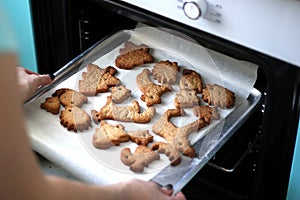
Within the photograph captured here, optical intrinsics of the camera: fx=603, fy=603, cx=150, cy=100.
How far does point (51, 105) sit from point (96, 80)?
12 centimetres

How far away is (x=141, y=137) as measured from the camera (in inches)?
44.8

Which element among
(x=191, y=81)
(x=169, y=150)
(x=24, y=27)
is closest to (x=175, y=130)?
(x=169, y=150)

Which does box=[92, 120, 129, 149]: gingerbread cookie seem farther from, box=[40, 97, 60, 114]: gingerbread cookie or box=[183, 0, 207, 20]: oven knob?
box=[183, 0, 207, 20]: oven knob

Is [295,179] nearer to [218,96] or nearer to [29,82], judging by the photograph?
[218,96]

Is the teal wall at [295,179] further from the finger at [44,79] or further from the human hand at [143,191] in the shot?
the finger at [44,79]

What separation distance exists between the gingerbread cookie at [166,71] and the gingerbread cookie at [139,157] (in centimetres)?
22

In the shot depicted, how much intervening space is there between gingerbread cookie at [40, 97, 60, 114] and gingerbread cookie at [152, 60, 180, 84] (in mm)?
221

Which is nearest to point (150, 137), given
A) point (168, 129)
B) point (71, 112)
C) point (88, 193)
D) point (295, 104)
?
point (168, 129)

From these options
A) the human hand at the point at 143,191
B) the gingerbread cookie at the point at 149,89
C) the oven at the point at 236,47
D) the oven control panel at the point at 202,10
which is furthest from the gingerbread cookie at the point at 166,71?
the human hand at the point at 143,191

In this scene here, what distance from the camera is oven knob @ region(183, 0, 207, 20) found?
1.01m

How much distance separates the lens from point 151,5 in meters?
1.10

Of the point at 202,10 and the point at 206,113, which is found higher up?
the point at 202,10

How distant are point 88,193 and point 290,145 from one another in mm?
440

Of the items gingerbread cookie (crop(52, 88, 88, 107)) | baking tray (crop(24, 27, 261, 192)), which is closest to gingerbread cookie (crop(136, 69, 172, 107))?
baking tray (crop(24, 27, 261, 192))
